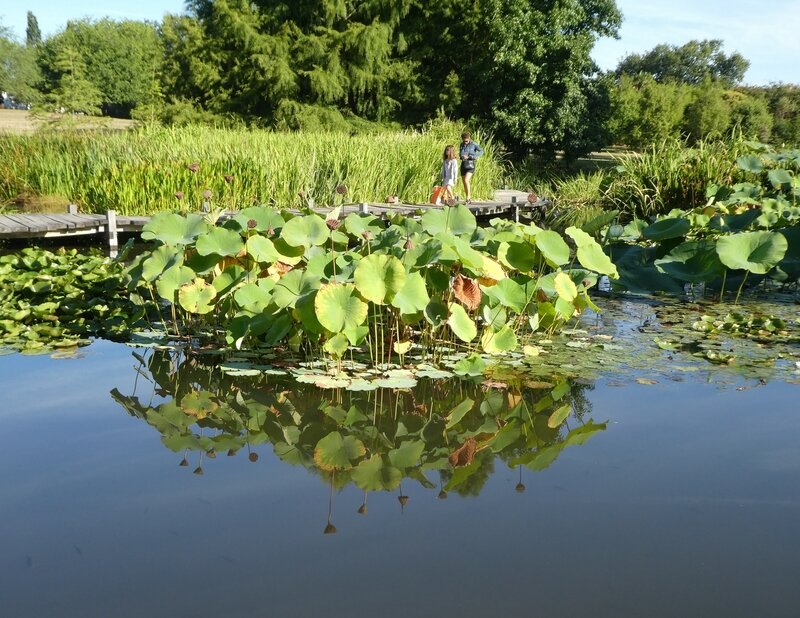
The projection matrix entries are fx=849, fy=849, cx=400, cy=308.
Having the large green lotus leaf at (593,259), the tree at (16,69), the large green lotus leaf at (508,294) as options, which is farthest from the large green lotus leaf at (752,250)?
the tree at (16,69)

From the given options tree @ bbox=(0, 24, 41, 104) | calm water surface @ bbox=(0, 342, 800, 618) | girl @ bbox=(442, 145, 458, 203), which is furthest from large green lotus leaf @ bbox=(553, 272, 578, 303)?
tree @ bbox=(0, 24, 41, 104)

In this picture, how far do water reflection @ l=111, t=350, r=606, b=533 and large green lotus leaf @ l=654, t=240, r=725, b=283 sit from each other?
1.95m

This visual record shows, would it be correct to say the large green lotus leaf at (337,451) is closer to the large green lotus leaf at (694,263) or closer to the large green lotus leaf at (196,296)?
the large green lotus leaf at (196,296)

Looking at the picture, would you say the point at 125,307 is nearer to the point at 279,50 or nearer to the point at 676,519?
the point at 676,519

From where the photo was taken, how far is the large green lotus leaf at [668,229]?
6.03 meters

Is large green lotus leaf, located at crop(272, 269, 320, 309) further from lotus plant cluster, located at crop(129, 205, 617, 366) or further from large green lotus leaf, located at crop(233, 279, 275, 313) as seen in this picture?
large green lotus leaf, located at crop(233, 279, 275, 313)

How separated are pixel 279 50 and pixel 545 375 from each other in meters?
20.2

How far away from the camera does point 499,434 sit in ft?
12.0

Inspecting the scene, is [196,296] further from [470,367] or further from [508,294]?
[508,294]

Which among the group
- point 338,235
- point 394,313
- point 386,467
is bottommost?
point 386,467

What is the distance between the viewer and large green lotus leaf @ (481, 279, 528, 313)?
4.54m

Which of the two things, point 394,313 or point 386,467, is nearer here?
point 386,467

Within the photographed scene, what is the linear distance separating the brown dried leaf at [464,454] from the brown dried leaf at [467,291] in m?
1.03

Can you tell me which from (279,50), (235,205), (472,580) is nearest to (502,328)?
(472,580)
